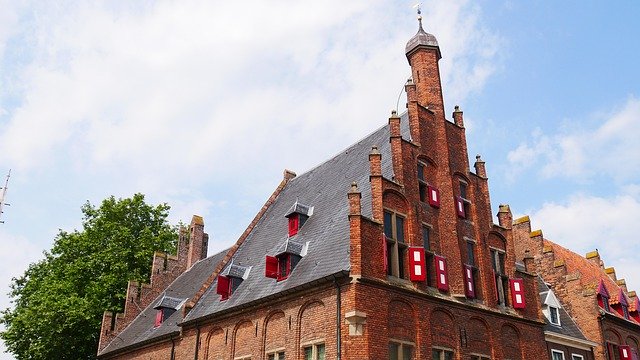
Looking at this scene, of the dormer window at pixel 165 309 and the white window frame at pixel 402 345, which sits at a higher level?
the dormer window at pixel 165 309

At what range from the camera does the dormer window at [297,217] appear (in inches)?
920

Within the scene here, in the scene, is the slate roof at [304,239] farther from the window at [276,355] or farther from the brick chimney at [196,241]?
the brick chimney at [196,241]

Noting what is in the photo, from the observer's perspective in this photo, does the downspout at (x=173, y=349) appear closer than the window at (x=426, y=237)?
No

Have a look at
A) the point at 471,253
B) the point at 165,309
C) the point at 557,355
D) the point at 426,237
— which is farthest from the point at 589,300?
the point at 165,309

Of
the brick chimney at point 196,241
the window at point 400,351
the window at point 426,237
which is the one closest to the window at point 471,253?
the window at point 426,237

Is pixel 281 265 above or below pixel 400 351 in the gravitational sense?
above

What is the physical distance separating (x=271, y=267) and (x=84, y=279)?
58.7 feet

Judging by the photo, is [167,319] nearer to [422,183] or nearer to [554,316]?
[422,183]

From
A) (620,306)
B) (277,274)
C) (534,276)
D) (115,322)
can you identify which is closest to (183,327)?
(277,274)

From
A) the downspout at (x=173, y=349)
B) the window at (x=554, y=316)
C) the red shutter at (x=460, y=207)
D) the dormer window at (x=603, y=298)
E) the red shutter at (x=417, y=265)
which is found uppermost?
the red shutter at (x=460, y=207)

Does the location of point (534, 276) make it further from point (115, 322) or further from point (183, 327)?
point (115, 322)

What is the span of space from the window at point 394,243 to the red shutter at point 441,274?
1505 mm

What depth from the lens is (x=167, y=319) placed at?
28.0m

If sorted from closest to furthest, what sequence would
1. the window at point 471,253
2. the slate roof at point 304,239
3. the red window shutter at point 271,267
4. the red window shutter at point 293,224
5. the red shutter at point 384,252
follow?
1. the red shutter at point 384,252
2. the slate roof at point 304,239
3. the red window shutter at point 271,267
4. the window at point 471,253
5. the red window shutter at point 293,224
